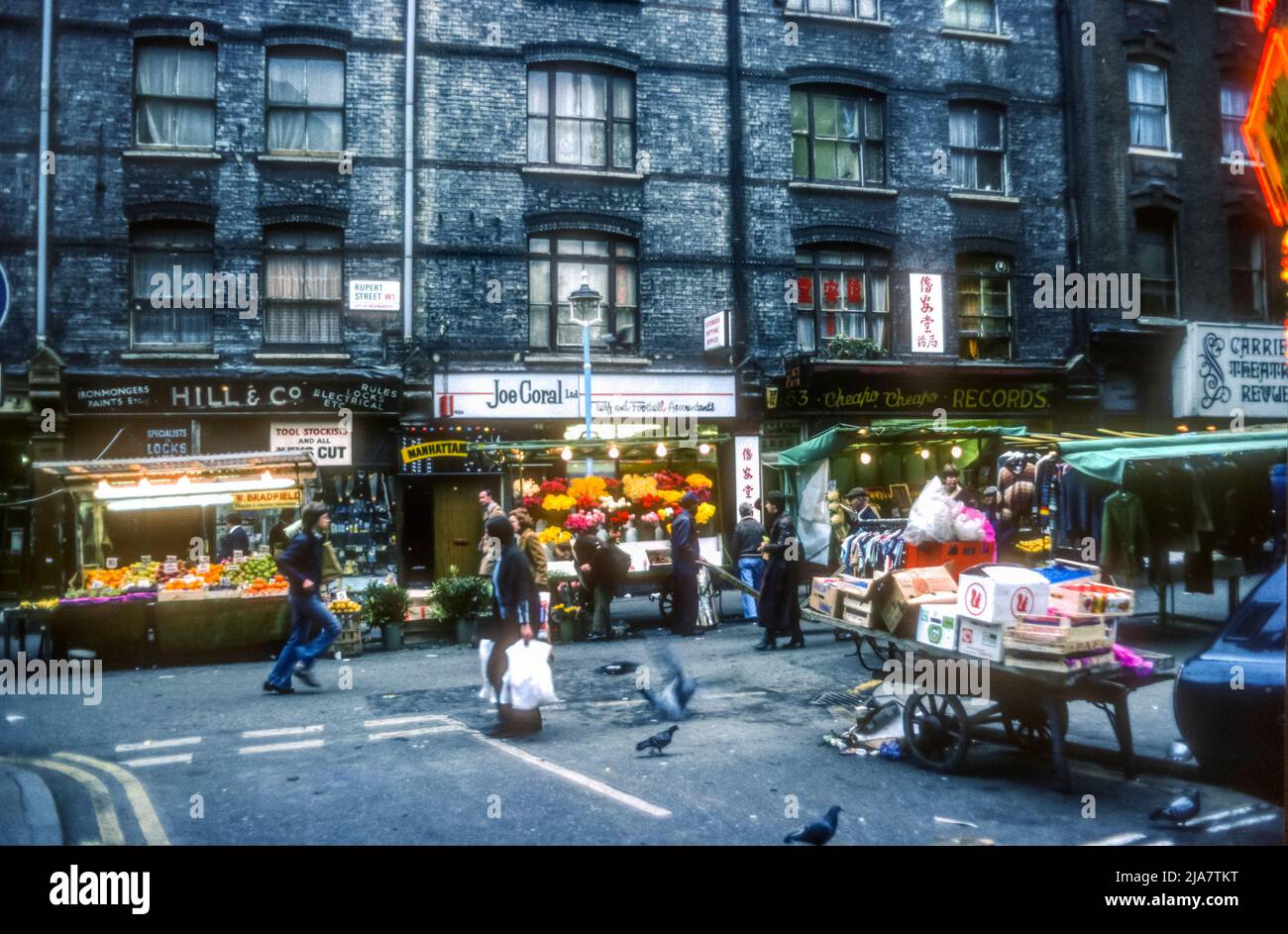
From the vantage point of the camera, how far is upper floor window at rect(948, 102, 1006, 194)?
20281 mm

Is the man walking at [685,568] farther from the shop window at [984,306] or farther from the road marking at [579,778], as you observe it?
the shop window at [984,306]

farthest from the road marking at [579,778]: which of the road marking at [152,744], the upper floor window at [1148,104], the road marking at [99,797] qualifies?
the upper floor window at [1148,104]

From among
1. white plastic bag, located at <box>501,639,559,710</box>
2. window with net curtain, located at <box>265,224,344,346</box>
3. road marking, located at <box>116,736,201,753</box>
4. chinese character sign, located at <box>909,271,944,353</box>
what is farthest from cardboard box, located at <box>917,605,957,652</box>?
chinese character sign, located at <box>909,271,944,353</box>

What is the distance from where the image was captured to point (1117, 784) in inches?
241

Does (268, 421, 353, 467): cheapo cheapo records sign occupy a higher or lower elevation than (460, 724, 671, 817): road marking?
higher

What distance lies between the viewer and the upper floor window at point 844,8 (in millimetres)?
19500

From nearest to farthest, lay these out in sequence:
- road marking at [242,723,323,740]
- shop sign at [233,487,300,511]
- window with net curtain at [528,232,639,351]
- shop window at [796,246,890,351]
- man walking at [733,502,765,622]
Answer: road marking at [242,723,323,740], shop sign at [233,487,300,511], man walking at [733,502,765,622], window with net curtain at [528,232,639,351], shop window at [796,246,890,351]

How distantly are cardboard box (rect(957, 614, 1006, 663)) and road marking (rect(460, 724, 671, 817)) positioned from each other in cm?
233

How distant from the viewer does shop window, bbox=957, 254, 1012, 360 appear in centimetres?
2011

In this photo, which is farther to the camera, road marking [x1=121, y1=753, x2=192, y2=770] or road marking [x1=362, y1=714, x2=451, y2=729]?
road marking [x1=362, y1=714, x2=451, y2=729]

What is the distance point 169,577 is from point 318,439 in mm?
4785

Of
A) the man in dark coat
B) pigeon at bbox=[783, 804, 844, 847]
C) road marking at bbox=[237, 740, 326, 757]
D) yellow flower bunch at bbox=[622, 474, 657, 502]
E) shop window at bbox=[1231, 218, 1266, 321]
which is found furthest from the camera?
shop window at bbox=[1231, 218, 1266, 321]

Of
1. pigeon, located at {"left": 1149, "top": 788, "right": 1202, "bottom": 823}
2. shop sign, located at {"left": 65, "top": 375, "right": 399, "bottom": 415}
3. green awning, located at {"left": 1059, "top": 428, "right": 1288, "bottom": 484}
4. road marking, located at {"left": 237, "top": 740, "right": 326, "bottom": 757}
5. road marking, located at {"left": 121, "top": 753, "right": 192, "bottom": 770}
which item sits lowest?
road marking, located at {"left": 121, "top": 753, "right": 192, "bottom": 770}

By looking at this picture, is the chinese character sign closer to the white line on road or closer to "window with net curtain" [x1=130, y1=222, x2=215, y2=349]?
"window with net curtain" [x1=130, y1=222, x2=215, y2=349]
